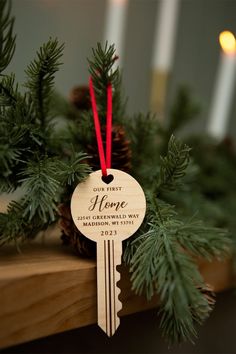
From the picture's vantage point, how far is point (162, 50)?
3.46 feet

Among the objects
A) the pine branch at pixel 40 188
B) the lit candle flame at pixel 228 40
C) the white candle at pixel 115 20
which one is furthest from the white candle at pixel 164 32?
the pine branch at pixel 40 188

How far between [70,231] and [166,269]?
0.39 feet

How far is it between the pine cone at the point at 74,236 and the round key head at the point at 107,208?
0.03 m

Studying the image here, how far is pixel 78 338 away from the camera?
50 cm

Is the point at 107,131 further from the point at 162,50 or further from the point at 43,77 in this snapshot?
the point at 162,50

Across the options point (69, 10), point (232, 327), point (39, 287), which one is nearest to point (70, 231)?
point (39, 287)

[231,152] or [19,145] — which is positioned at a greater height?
[19,145]

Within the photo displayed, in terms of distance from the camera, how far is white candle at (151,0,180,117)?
105 centimetres

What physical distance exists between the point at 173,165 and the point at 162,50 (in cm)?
75

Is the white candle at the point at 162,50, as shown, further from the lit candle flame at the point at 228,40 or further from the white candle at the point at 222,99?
the lit candle flame at the point at 228,40

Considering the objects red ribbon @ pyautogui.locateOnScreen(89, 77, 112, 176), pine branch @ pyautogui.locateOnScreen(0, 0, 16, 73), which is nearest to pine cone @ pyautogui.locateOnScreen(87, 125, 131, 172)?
red ribbon @ pyautogui.locateOnScreen(89, 77, 112, 176)

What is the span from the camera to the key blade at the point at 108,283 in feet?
1.17

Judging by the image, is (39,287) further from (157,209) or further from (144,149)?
(144,149)

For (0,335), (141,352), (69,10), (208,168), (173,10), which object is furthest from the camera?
(173,10)
